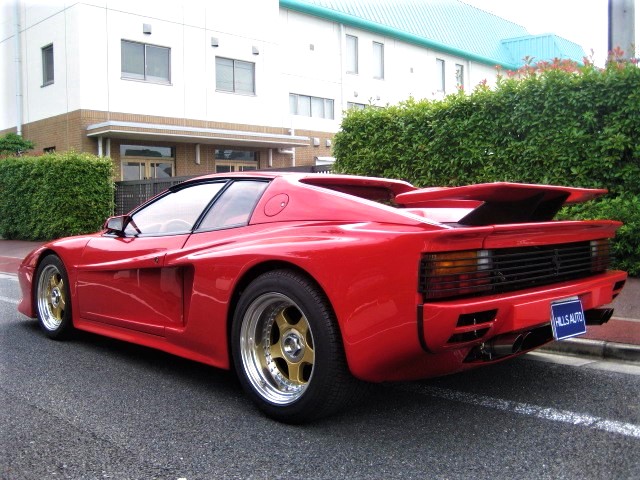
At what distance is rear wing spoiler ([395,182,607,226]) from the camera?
3.39 m

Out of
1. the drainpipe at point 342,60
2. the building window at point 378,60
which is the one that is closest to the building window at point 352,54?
the drainpipe at point 342,60

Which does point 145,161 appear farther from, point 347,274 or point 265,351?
point 347,274

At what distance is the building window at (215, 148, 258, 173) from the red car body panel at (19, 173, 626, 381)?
18347 mm

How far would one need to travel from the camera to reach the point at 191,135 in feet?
67.1

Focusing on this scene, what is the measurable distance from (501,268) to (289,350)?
1.19 meters

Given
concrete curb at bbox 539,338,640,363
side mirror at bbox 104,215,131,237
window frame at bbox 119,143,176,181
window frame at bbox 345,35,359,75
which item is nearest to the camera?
concrete curb at bbox 539,338,640,363

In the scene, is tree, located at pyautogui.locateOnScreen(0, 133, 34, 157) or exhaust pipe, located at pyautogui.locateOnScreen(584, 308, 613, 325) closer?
→ exhaust pipe, located at pyautogui.locateOnScreen(584, 308, 613, 325)

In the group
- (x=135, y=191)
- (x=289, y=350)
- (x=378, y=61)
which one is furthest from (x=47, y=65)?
(x=289, y=350)

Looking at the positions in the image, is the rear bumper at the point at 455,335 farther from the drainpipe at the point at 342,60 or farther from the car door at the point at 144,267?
the drainpipe at the point at 342,60

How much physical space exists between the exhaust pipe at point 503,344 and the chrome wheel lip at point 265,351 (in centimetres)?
94

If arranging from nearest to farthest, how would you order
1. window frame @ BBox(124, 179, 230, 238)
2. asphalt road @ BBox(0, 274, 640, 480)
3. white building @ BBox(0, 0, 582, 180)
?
asphalt road @ BBox(0, 274, 640, 480)
window frame @ BBox(124, 179, 230, 238)
white building @ BBox(0, 0, 582, 180)

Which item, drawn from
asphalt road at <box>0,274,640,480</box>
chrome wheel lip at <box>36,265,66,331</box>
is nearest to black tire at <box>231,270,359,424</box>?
asphalt road at <box>0,274,640,480</box>

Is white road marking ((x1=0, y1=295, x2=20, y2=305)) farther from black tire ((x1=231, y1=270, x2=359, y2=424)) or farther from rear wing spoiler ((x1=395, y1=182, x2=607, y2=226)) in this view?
rear wing spoiler ((x1=395, y1=182, x2=607, y2=226))

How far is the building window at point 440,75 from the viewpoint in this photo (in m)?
29.6
